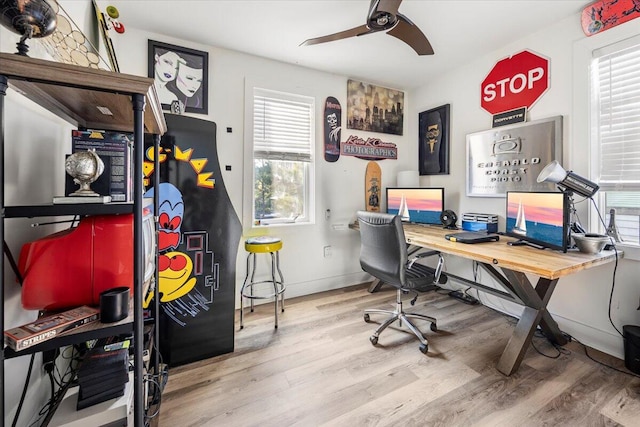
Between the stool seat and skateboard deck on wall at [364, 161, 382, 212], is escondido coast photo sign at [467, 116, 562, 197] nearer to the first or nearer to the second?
skateboard deck on wall at [364, 161, 382, 212]

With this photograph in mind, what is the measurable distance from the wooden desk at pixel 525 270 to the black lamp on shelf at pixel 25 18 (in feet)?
7.33

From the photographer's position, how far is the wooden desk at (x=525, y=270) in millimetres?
1487

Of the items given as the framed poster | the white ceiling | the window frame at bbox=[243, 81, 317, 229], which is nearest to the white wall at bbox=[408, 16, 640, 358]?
the white ceiling

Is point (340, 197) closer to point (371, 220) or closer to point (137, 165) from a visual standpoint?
point (371, 220)

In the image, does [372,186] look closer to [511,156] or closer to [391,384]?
[511,156]

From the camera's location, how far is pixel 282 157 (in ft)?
9.53

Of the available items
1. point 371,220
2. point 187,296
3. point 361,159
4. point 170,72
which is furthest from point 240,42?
point 187,296

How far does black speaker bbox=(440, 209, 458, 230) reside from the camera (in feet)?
9.11

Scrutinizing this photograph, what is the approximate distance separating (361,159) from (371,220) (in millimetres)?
1479

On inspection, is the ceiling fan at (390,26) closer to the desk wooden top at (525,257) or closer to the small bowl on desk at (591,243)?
the desk wooden top at (525,257)

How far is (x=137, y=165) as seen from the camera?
85 centimetres

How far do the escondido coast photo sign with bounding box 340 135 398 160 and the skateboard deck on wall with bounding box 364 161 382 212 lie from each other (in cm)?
12

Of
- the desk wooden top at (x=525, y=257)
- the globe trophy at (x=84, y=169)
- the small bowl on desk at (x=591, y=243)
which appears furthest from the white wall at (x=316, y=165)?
the small bowl on desk at (x=591, y=243)

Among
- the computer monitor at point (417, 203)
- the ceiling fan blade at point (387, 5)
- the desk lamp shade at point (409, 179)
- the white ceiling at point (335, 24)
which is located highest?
the white ceiling at point (335, 24)
